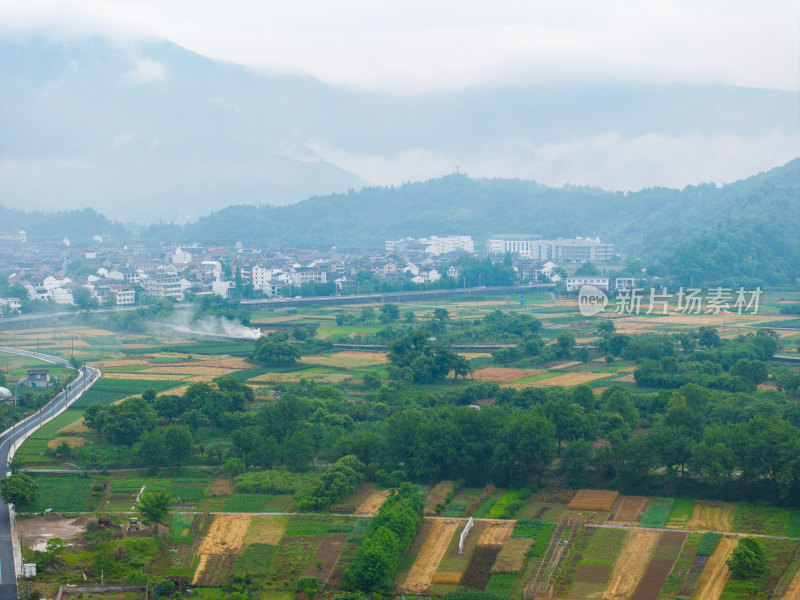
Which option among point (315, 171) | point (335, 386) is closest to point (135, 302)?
point (335, 386)

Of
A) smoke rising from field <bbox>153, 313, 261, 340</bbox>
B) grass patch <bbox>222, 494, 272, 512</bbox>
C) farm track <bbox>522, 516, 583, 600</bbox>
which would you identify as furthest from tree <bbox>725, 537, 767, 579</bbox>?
smoke rising from field <bbox>153, 313, 261, 340</bbox>

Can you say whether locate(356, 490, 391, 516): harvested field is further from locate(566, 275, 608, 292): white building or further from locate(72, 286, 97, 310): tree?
locate(566, 275, 608, 292): white building

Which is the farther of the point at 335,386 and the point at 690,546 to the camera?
the point at 335,386

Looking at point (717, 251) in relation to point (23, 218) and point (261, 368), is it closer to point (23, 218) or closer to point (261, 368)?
point (261, 368)

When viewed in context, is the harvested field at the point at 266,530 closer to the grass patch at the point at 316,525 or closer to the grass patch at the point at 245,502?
the grass patch at the point at 316,525

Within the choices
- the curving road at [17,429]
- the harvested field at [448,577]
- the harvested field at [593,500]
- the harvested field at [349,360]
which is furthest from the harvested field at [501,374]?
the harvested field at [448,577]

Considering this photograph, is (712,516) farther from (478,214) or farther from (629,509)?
(478,214)
